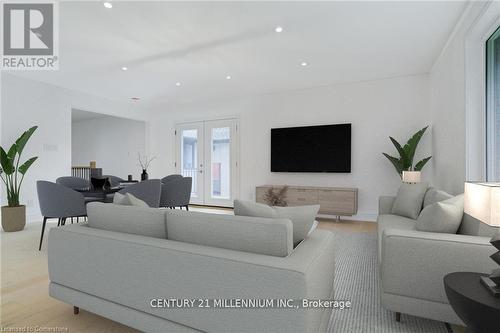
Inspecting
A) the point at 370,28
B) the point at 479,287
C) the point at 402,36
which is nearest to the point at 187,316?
the point at 479,287

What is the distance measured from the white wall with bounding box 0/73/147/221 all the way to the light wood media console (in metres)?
4.67

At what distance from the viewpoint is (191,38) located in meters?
3.36

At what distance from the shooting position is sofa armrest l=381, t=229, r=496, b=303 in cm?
151

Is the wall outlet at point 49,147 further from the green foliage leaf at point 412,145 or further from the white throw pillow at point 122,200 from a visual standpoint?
the green foliage leaf at point 412,145

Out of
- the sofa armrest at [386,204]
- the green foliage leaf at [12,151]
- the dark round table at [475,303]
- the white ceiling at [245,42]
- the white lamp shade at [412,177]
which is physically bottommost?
the dark round table at [475,303]

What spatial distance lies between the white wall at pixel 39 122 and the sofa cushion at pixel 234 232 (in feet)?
15.9

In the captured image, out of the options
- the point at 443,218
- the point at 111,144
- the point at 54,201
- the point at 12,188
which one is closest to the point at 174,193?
the point at 54,201

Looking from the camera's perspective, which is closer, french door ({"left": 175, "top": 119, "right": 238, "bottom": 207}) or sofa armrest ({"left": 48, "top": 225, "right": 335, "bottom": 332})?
sofa armrest ({"left": 48, "top": 225, "right": 335, "bottom": 332})

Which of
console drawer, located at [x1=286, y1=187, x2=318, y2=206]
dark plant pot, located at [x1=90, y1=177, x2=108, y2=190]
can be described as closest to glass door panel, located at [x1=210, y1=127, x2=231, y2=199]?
console drawer, located at [x1=286, y1=187, x2=318, y2=206]

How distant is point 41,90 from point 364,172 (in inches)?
249

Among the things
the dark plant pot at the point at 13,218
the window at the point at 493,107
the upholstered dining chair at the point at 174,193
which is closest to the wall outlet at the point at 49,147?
the dark plant pot at the point at 13,218

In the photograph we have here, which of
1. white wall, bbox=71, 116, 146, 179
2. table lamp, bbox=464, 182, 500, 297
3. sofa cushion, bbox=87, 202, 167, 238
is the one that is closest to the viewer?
table lamp, bbox=464, 182, 500, 297

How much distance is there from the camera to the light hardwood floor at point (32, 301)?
1.75 meters

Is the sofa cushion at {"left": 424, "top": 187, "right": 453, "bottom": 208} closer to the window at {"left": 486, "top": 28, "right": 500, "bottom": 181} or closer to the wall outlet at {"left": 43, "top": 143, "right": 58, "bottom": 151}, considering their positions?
the window at {"left": 486, "top": 28, "right": 500, "bottom": 181}
